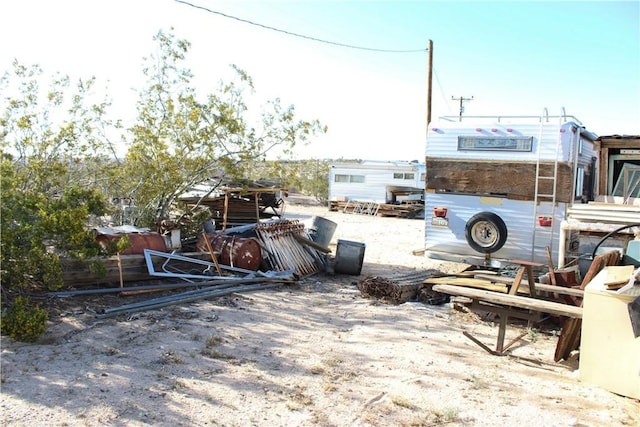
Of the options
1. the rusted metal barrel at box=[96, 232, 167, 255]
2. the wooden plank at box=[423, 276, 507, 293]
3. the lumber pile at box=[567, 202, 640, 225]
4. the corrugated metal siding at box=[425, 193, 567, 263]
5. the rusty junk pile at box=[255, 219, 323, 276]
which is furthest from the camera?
the rusty junk pile at box=[255, 219, 323, 276]

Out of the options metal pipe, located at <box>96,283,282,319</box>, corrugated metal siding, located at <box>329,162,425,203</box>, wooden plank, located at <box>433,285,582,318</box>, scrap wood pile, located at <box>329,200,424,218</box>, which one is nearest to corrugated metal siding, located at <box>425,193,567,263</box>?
metal pipe, located at <box>96,283,282,319</box>

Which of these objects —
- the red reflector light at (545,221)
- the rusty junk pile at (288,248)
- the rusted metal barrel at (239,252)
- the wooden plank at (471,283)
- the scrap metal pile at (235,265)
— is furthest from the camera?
the rusty junk pile at (288,248)

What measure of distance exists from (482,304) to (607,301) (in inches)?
59.3

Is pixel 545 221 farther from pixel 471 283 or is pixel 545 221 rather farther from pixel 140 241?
pixel 140 241

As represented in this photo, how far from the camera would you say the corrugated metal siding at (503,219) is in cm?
832

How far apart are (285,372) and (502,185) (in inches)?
212

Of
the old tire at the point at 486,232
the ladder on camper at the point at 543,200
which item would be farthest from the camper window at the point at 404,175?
the ladder on camper at the point at 543,200

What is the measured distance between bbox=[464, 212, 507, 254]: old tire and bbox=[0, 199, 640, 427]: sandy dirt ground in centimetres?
193

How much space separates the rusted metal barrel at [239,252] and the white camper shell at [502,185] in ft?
10.1

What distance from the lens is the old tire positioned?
331 inches

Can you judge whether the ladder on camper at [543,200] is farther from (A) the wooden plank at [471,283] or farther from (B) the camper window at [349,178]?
(B) the camper window at [349,178]

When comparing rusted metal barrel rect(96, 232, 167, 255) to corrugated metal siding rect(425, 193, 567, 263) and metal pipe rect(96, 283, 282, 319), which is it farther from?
corrugated metal siding rect(425, 193, 567, 263)

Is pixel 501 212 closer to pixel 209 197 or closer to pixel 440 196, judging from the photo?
pixel 440 196

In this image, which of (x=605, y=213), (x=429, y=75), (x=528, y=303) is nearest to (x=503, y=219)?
(x=605, y=213)
